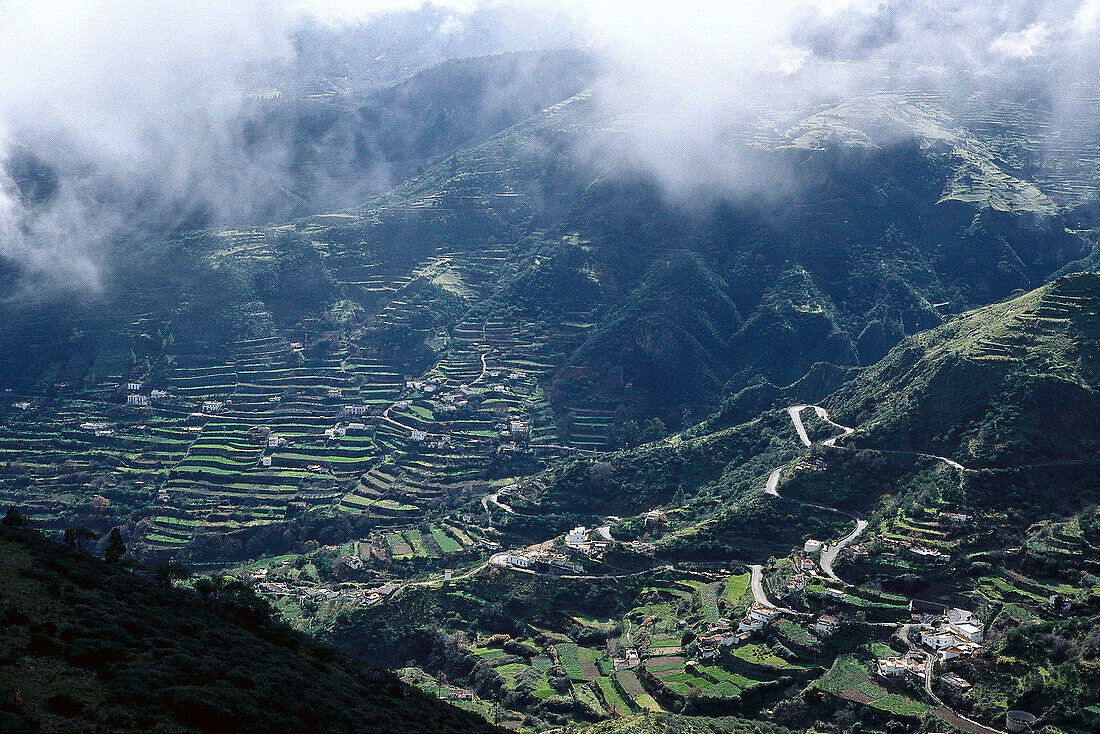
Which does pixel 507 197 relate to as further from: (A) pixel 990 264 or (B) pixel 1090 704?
(B) pixel 1090 704

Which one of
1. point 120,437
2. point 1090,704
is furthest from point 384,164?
point 1090,704

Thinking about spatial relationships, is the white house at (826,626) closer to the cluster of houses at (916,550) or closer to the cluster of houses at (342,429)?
the cluster of houses at (916,550)

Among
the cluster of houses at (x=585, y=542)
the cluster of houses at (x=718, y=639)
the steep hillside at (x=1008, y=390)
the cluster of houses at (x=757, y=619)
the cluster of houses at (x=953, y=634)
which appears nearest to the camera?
the cluster of houses at (x=953, y=634)

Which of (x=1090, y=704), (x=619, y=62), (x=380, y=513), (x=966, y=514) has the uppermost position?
(x=619, y=62)

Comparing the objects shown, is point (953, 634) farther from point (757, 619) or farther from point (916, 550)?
point (757, 619)

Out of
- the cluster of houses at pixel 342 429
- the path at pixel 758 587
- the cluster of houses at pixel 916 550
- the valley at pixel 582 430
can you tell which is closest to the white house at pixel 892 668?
the valley at pixel 582 430

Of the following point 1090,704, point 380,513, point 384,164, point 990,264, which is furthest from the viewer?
point 384,164

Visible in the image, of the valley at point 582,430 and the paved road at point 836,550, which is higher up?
the valley at point 582,430
